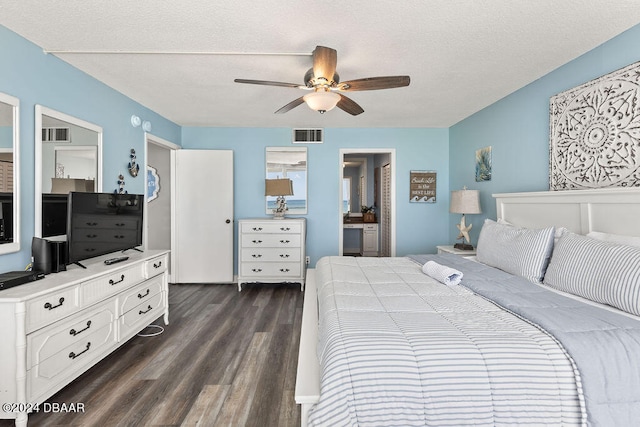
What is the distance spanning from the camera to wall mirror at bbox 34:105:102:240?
7.26ft

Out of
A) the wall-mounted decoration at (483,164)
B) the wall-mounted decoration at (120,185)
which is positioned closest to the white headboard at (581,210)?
the wall-mounted decoration at (483,164)

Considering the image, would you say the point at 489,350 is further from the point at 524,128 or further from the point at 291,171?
the point at 291,171

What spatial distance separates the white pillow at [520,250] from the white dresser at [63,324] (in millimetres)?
3032

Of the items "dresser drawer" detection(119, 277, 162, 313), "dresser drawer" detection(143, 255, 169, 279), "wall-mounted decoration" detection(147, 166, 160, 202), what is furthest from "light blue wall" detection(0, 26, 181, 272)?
"wall-mounted decoration" detection(147, 166, 160, 202)

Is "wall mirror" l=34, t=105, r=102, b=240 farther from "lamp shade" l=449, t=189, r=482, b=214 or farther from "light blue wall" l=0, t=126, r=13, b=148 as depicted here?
"lamp shade" l=449, t=189, r=482, b=214

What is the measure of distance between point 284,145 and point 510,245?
339 cm

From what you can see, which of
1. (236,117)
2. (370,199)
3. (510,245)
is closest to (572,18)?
(510,245)

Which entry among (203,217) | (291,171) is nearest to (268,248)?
(203,217)

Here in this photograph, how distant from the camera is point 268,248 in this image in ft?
14.1

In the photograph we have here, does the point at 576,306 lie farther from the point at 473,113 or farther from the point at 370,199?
the point at 370,199

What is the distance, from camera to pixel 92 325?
6.88ft

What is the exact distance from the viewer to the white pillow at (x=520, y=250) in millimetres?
2184

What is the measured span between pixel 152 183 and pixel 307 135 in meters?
2.50

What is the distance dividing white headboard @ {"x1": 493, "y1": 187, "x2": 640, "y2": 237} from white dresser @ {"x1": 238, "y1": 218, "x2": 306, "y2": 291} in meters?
2.59
